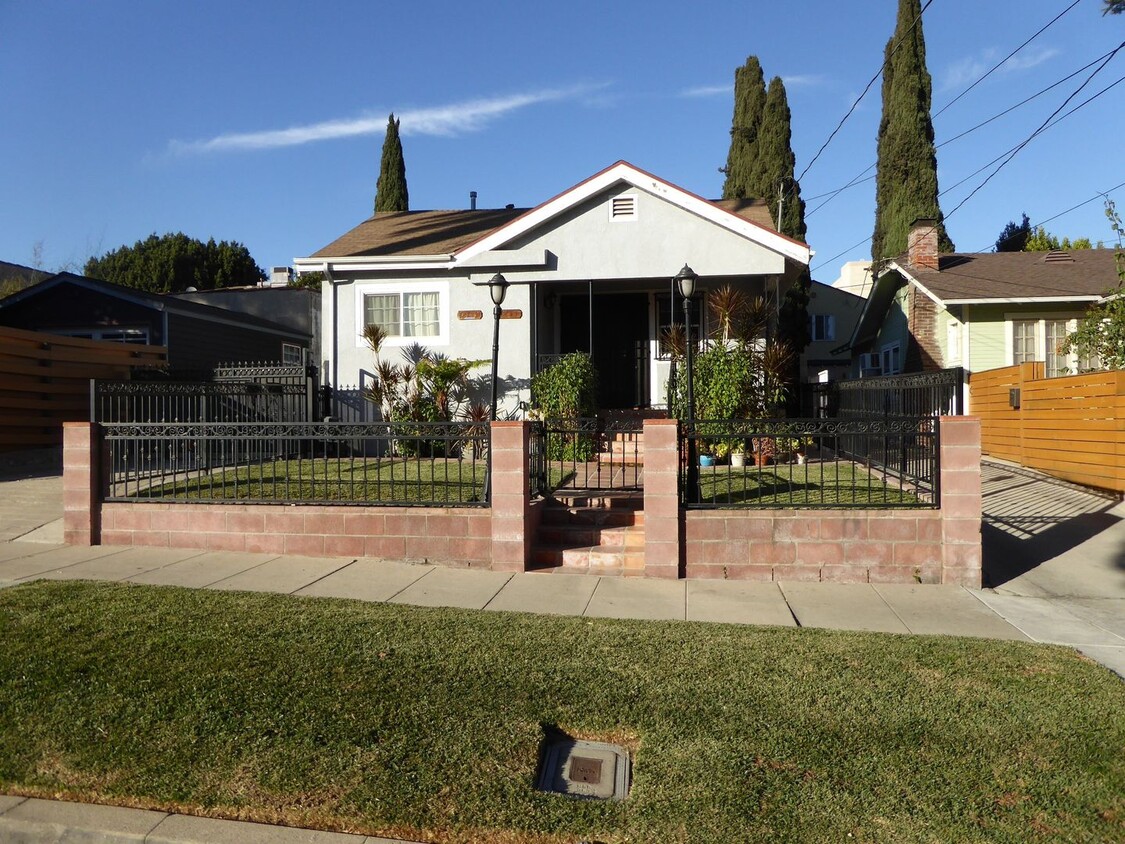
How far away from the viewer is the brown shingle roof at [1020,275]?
1722 cm

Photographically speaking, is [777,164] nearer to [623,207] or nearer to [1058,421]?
[623,207]

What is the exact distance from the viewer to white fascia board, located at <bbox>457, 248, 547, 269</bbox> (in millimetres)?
14219

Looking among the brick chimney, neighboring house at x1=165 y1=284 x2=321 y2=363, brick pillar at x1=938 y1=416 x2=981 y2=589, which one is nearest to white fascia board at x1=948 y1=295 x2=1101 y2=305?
the brick chimney

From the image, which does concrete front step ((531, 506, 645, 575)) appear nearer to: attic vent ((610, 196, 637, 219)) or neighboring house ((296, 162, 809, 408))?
neighboring house ((296, 162, 809, 408))

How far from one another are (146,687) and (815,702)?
3.69 meters

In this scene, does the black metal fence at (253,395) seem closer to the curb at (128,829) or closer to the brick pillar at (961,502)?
the curb at (128,829)

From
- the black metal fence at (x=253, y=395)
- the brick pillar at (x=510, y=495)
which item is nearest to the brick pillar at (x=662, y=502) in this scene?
the brick pillar at (x=510, y=495)

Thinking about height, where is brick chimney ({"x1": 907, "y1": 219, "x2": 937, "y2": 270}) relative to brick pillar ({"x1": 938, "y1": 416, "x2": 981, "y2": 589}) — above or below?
above

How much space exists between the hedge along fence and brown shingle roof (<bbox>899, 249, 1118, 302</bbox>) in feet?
9.65

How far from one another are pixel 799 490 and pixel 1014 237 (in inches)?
1362

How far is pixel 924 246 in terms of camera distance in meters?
19.9

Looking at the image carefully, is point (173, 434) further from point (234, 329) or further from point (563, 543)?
point (234, 329)

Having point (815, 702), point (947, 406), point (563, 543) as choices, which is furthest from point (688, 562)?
point (815, 702)

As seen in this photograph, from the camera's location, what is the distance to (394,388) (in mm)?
14680
